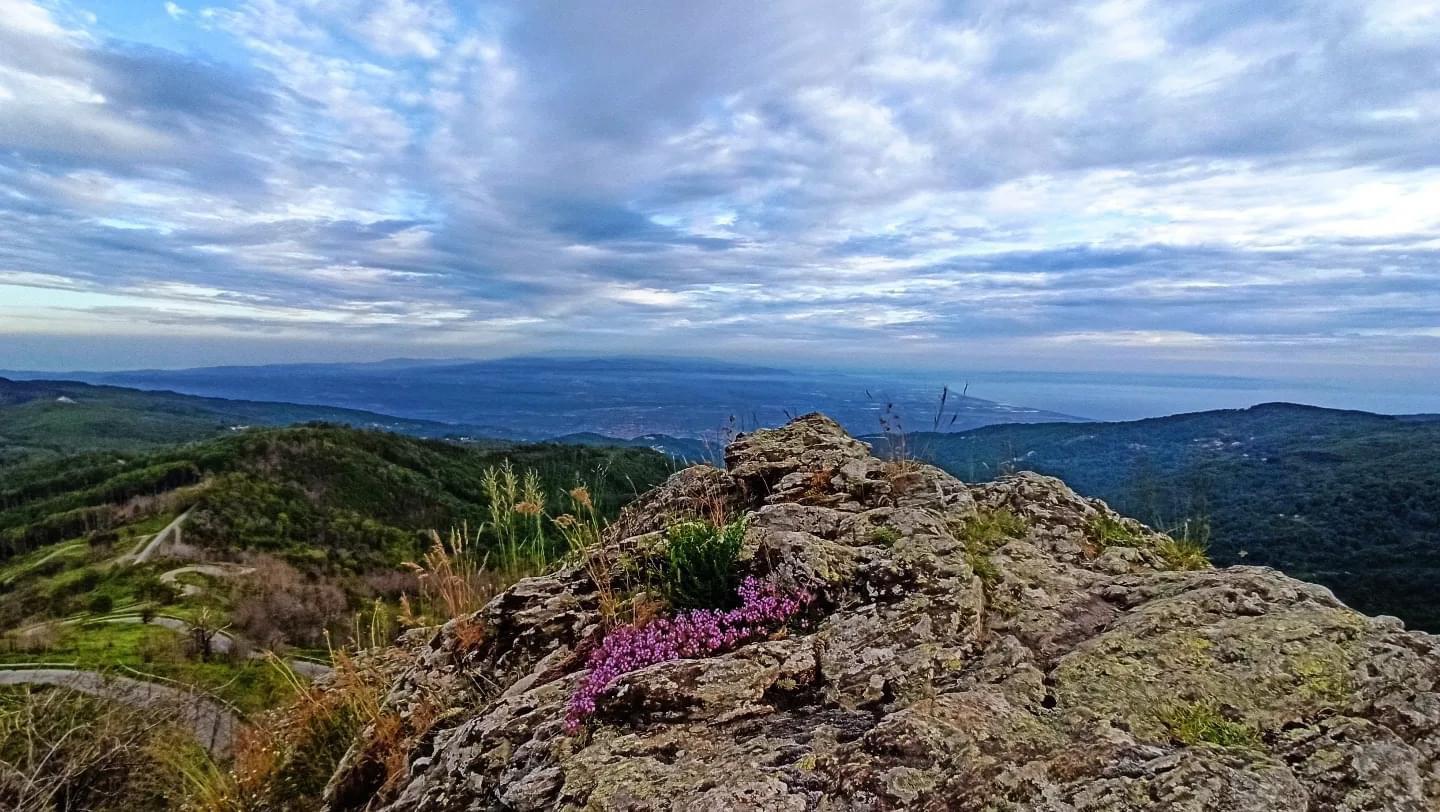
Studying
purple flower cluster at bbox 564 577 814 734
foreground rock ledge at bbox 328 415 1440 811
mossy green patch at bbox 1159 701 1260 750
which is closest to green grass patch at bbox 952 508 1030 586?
foreground rock ledge at bbox 328 415 1440 811

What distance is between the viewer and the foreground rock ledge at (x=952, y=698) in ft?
10.9

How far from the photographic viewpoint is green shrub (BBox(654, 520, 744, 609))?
523 centimetres

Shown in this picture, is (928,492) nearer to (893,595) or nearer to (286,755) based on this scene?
(893,595)

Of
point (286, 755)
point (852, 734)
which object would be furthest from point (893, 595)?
point (286, 755)

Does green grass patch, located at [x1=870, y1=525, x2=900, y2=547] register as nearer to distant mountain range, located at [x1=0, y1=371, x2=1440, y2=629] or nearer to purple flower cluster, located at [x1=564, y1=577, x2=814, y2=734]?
purple flower cluster, located at [x1=564, y1=577, x2=814, y2=734]

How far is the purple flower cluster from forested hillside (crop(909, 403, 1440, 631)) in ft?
14.3

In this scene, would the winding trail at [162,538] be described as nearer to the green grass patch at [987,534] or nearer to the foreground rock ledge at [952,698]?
the foreground rock ledge at [952,698]

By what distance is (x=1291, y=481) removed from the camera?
229 ft

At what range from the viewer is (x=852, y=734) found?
147 inches

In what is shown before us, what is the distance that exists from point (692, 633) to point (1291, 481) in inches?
3394

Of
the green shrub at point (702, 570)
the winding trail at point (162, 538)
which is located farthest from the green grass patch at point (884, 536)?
the winding trail at point (162, 538)

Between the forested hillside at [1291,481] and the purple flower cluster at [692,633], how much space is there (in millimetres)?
4367

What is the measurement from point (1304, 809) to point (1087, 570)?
10.6 ft

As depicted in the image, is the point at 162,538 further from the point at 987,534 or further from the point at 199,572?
the point at 987,534
